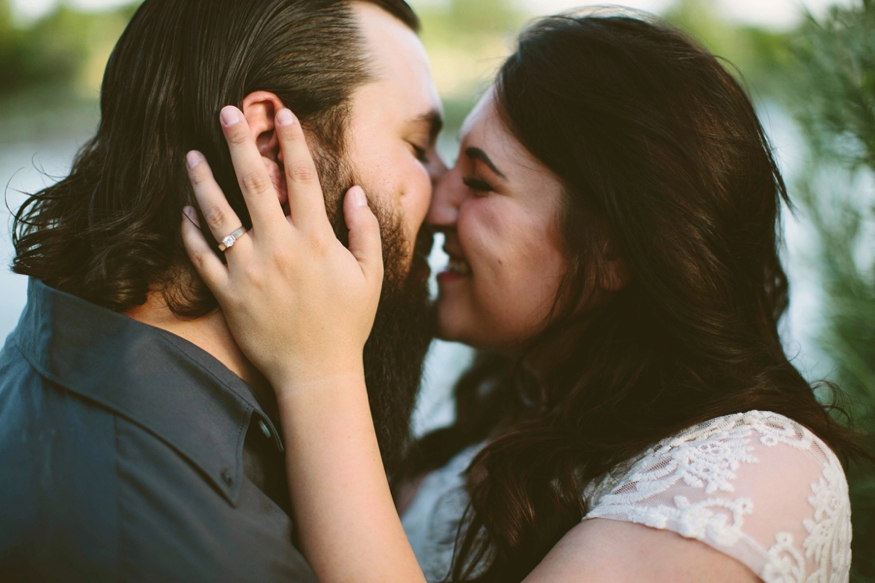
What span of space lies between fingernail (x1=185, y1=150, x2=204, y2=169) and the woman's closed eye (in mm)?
868

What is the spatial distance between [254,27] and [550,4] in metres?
2.07

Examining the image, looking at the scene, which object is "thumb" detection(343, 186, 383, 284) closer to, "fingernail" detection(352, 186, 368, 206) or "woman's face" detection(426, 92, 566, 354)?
"fingernail" detection(352, 186, 368, 206)

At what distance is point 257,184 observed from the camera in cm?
143

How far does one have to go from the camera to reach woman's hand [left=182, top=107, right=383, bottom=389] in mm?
1401

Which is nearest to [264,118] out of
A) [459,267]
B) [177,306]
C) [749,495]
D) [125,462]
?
[177,306]

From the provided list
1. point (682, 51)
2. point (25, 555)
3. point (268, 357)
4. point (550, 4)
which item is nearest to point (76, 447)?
point (25, 555)

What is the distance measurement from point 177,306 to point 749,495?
1426 mm

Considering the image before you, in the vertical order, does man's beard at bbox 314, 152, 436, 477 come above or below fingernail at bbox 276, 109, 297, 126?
below

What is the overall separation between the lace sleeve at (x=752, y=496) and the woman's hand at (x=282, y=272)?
31.2 inches

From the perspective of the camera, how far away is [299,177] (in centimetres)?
150

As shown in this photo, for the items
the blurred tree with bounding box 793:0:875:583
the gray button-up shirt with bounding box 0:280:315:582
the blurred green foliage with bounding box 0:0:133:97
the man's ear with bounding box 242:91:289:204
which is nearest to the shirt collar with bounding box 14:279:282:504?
the gray button-up shirt with bounding box 0:280:315:582

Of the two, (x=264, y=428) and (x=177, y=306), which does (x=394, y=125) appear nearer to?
(x=177, y=306)

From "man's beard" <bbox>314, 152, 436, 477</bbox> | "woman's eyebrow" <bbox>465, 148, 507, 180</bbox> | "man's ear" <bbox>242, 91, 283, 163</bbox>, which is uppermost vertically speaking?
"man's ear" <bbox>242, 91, 283, 163</bbox>

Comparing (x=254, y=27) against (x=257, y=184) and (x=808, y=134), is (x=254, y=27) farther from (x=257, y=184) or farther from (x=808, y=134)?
(x=808, y=134)
